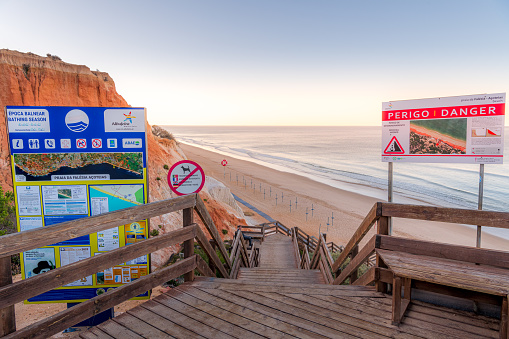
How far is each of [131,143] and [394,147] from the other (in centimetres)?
335

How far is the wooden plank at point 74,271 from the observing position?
6.48 feet

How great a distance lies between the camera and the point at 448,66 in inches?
2095

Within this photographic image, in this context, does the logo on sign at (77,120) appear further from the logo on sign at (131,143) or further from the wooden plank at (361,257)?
the wooden plank at (361,257)

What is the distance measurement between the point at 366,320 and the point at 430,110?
2519 mm

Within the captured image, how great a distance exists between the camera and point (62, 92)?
58.9 ft

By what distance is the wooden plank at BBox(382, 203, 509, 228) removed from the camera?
109 inches

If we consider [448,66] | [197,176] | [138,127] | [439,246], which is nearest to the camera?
[439,246]

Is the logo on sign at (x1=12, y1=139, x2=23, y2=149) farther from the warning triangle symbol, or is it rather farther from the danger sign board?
the warning triangle symbol

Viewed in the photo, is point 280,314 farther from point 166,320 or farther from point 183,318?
point 166,320

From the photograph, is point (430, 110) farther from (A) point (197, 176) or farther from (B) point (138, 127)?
(B) point (138, 127)

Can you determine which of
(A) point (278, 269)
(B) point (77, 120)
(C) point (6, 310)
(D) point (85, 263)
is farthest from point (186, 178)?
(A) point (278, 269)

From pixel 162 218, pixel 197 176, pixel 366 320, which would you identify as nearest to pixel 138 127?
pixel 197 176

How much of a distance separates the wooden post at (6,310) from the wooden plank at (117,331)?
0.70 m

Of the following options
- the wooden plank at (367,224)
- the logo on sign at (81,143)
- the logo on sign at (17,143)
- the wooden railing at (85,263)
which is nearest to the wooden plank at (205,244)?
the wooden railing at (85,263)
